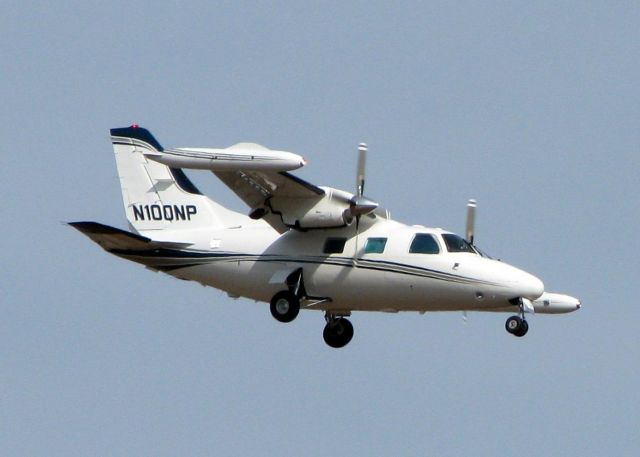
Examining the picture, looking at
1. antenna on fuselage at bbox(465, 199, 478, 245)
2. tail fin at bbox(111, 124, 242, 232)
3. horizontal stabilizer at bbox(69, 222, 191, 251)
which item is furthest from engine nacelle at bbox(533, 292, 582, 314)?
horizontal stabilizer at bbox(69, 222, 191, 251)

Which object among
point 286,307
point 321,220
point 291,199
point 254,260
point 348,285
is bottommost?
point 286,307

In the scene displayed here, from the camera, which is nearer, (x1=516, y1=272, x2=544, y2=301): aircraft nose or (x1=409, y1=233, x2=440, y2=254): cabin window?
(x1=516, y1=272, x2=544, y2=301): aircraft nose

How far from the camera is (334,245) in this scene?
1282 inches

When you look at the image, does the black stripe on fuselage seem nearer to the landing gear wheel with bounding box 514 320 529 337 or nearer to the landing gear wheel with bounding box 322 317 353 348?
the landing gear wheel with bounding box 514 320 529 337

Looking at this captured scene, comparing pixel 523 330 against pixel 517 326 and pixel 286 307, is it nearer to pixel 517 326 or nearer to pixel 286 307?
pixel 517 326

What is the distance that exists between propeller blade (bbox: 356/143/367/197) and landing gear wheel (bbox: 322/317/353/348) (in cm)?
393

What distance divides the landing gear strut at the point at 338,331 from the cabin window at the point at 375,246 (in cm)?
293

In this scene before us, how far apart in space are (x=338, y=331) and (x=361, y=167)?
179 inches

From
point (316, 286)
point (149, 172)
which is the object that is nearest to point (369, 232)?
point (316, 286)

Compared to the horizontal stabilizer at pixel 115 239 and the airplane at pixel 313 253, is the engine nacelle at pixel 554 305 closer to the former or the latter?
the airplane at pixel 313 253

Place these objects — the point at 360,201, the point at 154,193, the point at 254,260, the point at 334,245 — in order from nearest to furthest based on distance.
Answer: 1. the point at 360,201
2. the point at 334,245
3. the point at 254,260
4. the point at 154,193

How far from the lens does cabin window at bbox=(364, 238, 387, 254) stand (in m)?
32.2

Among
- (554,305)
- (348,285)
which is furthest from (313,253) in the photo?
(554,305)

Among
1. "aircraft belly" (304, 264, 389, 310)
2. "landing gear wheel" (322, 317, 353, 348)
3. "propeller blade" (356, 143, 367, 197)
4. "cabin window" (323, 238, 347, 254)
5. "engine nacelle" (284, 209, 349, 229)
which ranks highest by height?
"propeller blade" (356, 143, 367, 197)
